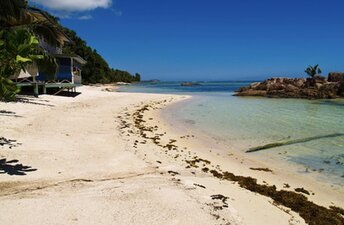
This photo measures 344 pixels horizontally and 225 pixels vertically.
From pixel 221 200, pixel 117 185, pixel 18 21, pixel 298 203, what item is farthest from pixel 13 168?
pixel 18 21

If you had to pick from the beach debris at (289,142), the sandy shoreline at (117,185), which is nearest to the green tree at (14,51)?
the sandy shoreline at (117,185)

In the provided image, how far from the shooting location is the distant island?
157 ft

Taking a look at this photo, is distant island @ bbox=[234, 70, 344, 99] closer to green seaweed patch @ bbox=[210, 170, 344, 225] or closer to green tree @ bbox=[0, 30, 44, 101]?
green seaweed patch @ bbox=[210, 170, 344, 225]

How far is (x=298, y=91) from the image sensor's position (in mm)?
50438

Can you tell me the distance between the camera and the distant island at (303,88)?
47.9 metres

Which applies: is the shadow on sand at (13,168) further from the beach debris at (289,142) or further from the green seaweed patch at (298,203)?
the beach debris at (289,142)

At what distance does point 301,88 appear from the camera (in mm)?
51906

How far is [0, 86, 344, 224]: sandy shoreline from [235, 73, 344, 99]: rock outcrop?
134ft

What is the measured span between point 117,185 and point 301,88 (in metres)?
49.7

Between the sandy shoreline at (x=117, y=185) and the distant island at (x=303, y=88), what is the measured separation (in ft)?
134

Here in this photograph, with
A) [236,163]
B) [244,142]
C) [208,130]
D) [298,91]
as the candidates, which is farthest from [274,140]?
[298,91]

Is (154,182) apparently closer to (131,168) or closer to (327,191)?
(131,168)

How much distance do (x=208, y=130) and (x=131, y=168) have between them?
908cm

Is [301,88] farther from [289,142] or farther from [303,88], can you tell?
[289,142]
